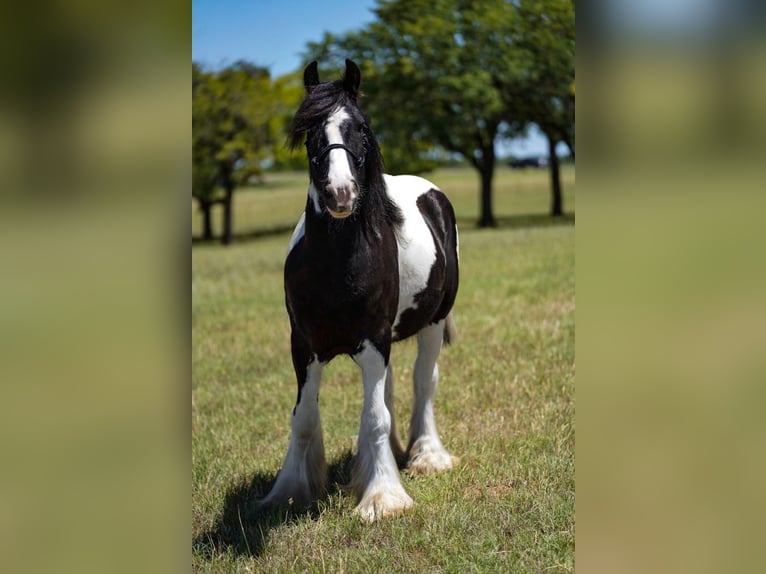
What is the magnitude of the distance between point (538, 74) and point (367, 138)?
2532 cm

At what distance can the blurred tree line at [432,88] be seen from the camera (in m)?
25.4

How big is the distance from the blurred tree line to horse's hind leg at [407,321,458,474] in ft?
66.5

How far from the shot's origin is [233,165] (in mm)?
29406

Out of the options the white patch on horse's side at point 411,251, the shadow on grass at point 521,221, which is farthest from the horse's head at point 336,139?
the shadow on grass at point 521,221

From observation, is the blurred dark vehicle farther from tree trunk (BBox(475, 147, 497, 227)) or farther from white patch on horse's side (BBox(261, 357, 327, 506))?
white patch on horse's side (BBox(261, 357, 327, 506))

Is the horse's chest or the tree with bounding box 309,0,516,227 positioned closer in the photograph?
the horse's chest

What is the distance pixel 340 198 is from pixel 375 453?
1.44 m

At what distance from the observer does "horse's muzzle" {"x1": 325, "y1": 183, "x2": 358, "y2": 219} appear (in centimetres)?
295

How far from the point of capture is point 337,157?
3041 mm

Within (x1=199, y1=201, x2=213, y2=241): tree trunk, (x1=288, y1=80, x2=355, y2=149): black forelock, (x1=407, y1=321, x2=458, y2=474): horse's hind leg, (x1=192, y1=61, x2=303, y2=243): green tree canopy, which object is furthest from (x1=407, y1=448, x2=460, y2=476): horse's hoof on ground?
(x1=199, y1=201, x2=213, y2=241): tree trunk

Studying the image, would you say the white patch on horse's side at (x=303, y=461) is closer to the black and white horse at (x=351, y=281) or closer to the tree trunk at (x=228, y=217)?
the black and white horse at (x=351, y=281)

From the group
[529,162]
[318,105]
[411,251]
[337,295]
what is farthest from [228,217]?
[318,105]
